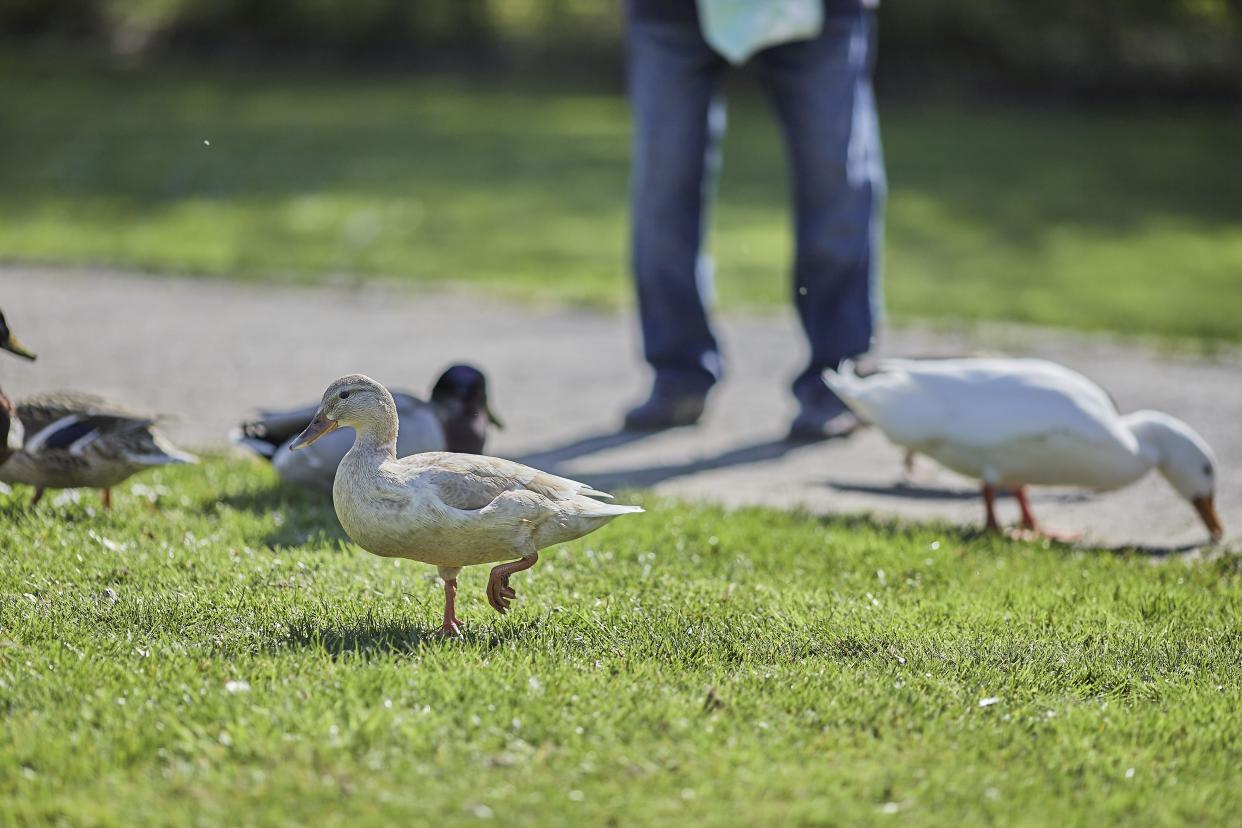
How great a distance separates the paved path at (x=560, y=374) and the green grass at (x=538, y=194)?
805mm

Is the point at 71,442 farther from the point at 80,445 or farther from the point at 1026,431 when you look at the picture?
the point at 1026,431

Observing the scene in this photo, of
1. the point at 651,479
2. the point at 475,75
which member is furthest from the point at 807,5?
the point at 475,75

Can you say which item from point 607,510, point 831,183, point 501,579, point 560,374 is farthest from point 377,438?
point 560,374

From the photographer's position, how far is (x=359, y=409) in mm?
3799

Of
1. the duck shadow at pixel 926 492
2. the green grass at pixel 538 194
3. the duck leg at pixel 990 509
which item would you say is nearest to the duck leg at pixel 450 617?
the duck leg at pixel 990 509

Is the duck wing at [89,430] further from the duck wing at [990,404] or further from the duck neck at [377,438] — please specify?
the duck wing at [990,404]

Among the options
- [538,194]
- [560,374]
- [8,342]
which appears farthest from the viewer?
[538,194]

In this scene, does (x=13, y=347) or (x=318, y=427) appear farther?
(x=13, y=347)

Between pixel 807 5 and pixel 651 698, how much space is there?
357 centimetres

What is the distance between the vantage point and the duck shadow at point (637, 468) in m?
5.73

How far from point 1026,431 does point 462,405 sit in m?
1.89

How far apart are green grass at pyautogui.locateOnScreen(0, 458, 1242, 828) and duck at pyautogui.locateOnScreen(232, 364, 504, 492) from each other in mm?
221

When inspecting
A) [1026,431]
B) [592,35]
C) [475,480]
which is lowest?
[1026,431]

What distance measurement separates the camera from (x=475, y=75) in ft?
70.9
